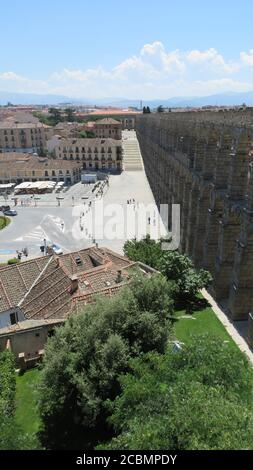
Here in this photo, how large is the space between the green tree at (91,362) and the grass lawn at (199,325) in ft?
27.9

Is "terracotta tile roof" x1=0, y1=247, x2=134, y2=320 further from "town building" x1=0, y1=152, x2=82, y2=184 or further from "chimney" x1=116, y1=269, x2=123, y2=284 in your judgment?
→ "town building" x1=0, y1=152, x2=82, y2=184

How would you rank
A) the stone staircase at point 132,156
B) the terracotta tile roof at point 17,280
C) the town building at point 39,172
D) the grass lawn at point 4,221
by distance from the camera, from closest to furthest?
the terracotta tile roof at point 17,280
the grass lawn at point 4,221
the town building at point 39,172
the stone staircase at point 132,156

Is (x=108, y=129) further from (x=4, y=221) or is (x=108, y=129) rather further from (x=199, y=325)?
(x=199, y=325)

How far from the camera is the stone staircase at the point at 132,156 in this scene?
125 m

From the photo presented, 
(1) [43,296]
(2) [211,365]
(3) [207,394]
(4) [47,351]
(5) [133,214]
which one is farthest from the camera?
(5) [133,214]

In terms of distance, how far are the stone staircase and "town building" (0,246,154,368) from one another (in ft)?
300

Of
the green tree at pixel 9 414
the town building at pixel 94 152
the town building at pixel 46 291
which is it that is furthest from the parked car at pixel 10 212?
the green tree at pixel 9 414

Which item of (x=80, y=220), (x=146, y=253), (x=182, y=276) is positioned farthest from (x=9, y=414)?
(x=80, y=220)

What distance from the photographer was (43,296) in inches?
1185

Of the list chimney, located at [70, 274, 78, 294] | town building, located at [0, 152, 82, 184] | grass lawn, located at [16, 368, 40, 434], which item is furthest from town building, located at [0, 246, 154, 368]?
town building, located at [0, 152, 82, 184]

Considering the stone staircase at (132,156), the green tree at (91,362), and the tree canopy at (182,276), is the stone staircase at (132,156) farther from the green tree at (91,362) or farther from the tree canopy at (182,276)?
the green tree at (91,362)

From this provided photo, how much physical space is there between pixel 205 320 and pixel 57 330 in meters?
14.7
